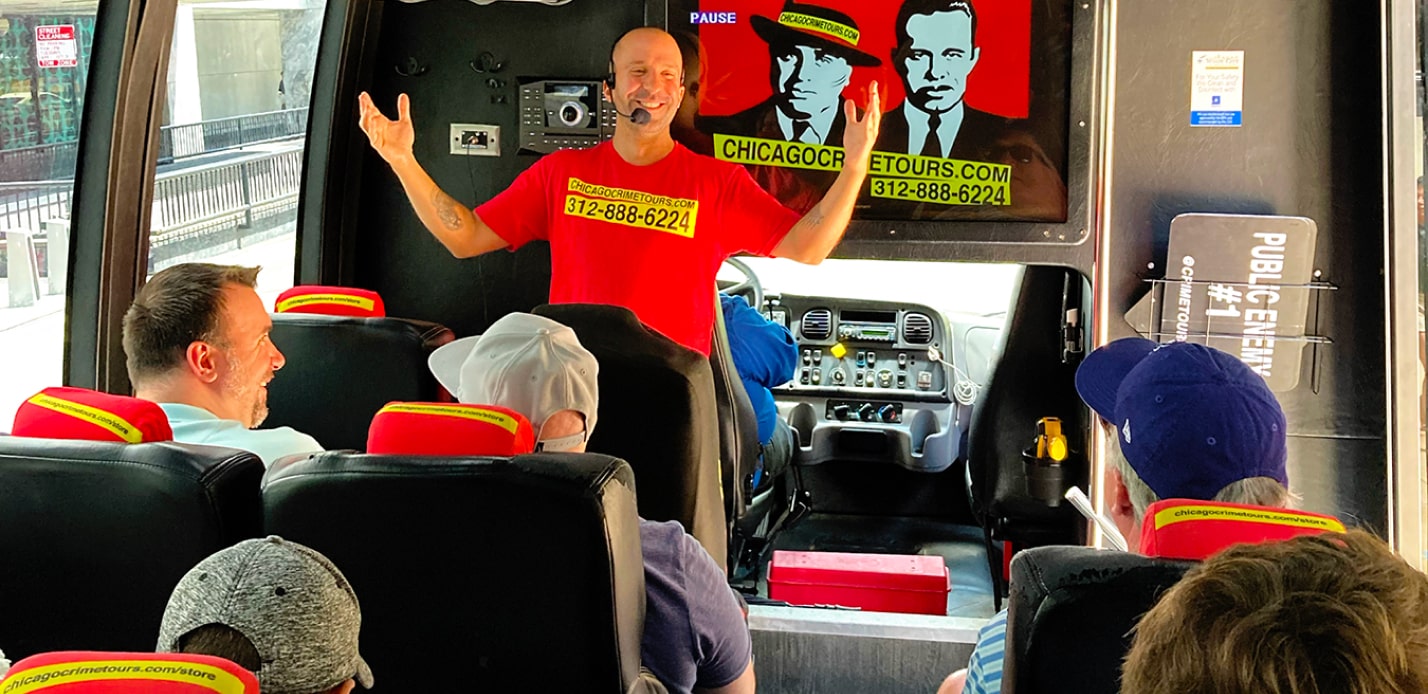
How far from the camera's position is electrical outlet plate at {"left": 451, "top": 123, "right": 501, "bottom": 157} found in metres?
4.45

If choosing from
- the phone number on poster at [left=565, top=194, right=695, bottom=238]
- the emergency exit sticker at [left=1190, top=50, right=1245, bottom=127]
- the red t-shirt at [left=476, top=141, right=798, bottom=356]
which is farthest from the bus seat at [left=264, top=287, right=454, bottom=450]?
the emergency exit sticker at [left=1190, top=50, right=1245, bottom=127]

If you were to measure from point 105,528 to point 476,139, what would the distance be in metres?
2.72

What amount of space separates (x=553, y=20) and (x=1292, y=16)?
2155 millimetres

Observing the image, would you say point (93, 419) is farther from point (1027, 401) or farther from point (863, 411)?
point (863, 411)

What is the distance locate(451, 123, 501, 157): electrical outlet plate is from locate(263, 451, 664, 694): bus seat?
2.64m

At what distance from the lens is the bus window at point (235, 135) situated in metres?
3.48

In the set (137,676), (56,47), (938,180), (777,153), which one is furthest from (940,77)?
(137,676)

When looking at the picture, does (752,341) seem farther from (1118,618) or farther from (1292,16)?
(1118,618)

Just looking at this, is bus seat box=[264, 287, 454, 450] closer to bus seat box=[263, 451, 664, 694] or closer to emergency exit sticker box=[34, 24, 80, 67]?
emergency exit sticker box=[34, 24, 80, 67]

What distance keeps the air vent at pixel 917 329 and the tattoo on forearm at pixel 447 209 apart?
6.65 ft

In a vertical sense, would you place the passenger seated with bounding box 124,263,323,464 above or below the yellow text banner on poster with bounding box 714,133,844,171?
below

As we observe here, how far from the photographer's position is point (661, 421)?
9.68 ft

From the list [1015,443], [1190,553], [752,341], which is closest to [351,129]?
[752,341]

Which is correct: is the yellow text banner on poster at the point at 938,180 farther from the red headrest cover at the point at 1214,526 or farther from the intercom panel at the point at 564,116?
the red headrest cover at the point at 1214,526
